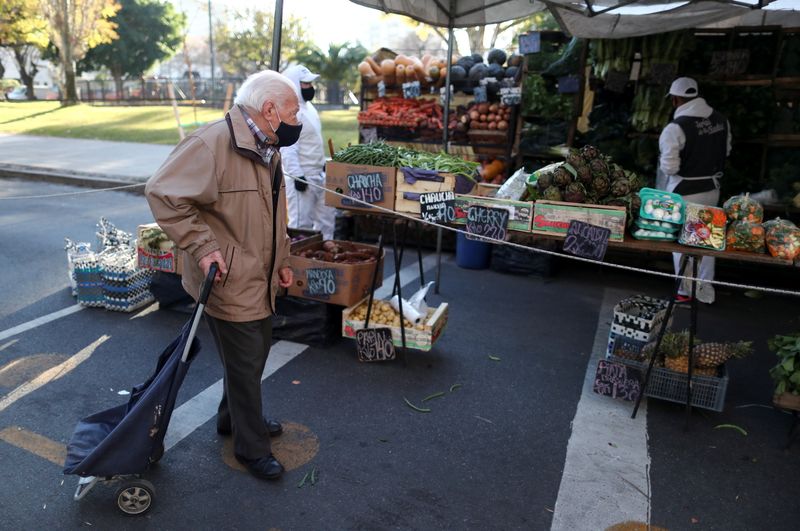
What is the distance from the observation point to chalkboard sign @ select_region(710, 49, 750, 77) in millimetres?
6492

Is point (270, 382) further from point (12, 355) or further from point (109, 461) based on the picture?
point (12, 355)

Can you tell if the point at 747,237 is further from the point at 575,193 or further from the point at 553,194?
the point at 553,194

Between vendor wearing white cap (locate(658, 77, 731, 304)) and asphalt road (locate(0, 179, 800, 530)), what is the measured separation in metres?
1.36

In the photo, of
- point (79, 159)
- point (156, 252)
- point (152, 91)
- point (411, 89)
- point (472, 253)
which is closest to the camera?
point (156, 252)

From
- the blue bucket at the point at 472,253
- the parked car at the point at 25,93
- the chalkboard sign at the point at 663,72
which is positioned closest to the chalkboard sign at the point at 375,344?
the blue bucket at the point at 472,253

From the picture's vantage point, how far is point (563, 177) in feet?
12.5

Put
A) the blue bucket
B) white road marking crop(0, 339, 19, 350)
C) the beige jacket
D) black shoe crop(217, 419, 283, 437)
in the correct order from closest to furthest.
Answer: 1. the beige jacket
2. black shoe crop(217, 419, 283, 437)
3. white road marking crop(0, 339, 19, 350)
4. the blue bucket

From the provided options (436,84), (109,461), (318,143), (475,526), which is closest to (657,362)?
(475,526)

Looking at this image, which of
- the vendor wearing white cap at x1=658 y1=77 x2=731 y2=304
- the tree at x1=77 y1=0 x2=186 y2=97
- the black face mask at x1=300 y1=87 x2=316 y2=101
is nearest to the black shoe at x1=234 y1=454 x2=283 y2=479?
the black face mask at x1=300 y1=87 x2=316 y2=101

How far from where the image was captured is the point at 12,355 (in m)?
4.33

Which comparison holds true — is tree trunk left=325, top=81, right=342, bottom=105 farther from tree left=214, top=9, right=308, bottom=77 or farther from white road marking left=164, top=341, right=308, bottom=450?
white road marking left=164, top=341, right=308, bottom=450

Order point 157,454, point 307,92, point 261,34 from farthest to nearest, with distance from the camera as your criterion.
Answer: point 261,34
point 307,92
point 157,454

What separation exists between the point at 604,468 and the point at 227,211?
250 centimetres

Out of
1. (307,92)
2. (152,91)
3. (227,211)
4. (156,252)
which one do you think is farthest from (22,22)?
(227,211)
